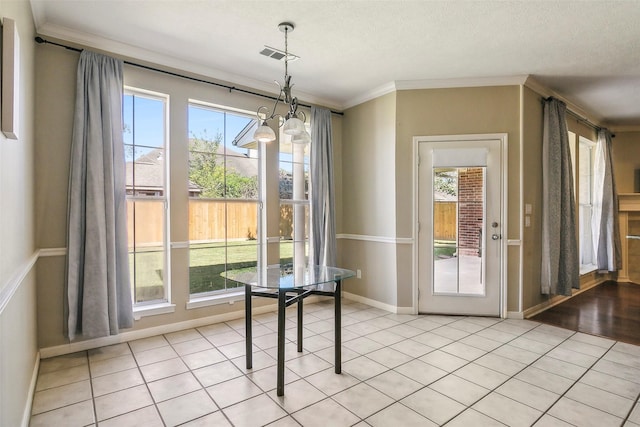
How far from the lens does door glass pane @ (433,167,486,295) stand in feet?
13.0

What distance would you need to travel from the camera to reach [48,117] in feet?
9.21

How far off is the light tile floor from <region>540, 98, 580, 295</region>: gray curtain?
37.3 inches

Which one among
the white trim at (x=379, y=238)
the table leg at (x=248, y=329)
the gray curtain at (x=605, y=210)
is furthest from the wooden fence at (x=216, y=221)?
the gray curtain at (x=605, y=210)

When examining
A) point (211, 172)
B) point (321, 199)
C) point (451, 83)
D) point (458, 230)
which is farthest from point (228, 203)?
point (451, 83)

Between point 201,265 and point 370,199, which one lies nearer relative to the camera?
point 201,265

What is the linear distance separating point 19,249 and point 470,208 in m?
4.07

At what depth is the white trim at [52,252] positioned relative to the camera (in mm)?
2779

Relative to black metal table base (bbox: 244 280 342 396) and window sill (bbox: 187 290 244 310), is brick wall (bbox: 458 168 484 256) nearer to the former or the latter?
black metal table base (bbox: 244 280 342 396)

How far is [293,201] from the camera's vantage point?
14.6 feet

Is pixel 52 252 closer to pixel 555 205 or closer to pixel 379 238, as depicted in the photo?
pixel 379 238

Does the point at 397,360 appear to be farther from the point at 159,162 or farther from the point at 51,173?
the point at 51,173

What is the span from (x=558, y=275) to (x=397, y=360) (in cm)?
285

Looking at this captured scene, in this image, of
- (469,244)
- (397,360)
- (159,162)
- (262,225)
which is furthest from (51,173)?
(469,244)

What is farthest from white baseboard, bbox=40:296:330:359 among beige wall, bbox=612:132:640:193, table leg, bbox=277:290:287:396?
beige wall, bbox=612:132:640:193
